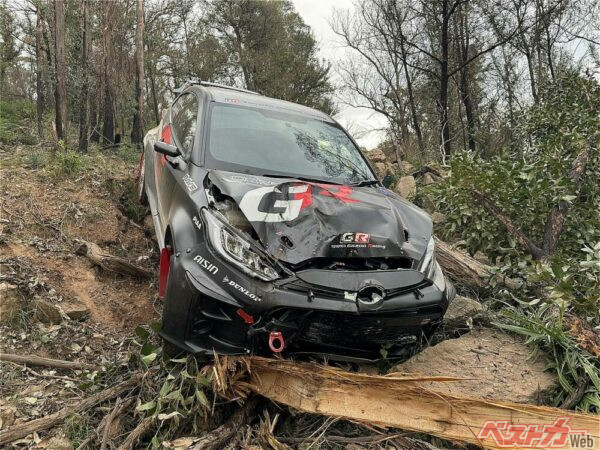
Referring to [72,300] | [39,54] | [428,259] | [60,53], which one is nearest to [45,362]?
[72,300]

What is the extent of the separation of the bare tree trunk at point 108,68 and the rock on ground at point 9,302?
306 inches

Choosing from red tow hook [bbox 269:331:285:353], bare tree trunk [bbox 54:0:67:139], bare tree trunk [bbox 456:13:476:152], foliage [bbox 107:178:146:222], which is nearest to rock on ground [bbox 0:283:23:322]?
red tow hook [bbox 269:331:285:353]

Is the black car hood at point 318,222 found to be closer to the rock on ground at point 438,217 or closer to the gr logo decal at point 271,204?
the gr logo decal at point 271,204

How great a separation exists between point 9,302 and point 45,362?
68cm

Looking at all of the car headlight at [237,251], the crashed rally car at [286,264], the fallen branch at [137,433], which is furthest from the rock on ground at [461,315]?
the fallen branch at [137,433]

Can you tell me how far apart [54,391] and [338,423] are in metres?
1.75

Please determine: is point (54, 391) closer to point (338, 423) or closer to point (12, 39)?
point (338, 423)

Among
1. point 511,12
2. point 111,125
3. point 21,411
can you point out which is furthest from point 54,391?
point 511,12

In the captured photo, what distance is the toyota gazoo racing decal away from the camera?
2.82 metres

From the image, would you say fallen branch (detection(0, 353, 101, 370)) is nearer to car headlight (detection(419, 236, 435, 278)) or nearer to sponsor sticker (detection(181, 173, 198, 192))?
sponsor sticker (detection(181, 173, 198, 192))

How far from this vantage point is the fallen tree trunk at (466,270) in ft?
14.4

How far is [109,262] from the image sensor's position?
437 cm

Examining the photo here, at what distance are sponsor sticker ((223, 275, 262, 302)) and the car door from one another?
4.28 ft

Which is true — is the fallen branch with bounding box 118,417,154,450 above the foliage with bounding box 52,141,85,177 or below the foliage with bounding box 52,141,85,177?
below
